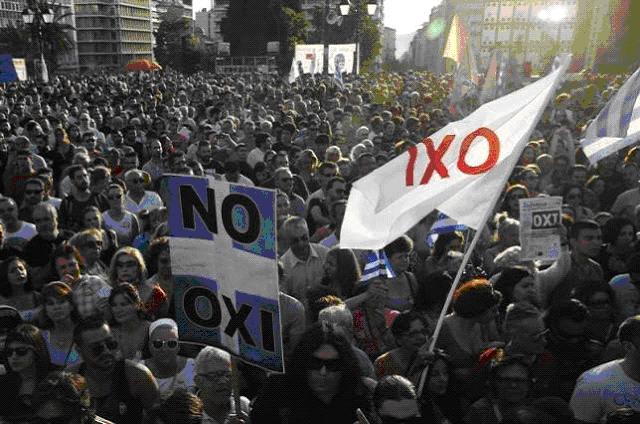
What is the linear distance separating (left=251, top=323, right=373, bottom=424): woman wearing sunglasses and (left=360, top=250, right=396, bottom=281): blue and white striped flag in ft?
4.39

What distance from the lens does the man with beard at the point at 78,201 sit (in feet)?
23.6

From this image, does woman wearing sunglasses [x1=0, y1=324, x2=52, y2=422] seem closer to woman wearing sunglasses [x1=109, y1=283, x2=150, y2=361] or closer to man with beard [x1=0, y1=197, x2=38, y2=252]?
woman wearing sunglasses [x1=109, y1=283, x2=150, y2=361]

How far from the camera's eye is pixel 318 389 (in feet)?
10.7

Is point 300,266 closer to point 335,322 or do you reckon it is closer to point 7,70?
point 335,322

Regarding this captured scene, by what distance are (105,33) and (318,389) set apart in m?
154

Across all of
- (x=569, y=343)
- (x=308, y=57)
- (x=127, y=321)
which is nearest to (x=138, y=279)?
(x=127, y=321)

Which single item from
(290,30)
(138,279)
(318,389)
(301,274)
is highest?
(290,30)

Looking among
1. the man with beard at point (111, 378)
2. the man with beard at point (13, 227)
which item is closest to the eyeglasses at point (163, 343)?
the man with beard at point (111, 378)

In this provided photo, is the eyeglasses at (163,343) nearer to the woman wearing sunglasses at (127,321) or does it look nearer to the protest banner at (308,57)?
the woman wearing sunglasses at (127,321)

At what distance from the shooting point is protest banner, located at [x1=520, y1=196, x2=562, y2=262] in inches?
187

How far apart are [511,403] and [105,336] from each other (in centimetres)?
208

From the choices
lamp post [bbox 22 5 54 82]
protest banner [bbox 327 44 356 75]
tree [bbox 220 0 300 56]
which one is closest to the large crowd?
lamp post [bbox 22 5 54 82]

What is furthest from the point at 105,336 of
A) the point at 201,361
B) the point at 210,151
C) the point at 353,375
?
the point at 210,151

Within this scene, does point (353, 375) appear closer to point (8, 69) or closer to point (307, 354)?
point (307, 354)
